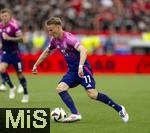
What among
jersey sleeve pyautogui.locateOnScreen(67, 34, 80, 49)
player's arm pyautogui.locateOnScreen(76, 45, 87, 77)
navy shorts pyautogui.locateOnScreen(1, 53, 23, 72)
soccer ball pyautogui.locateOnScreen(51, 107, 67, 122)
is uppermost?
jersey sleeve pyautogui.locateOnScreen(67, 34, 80, 49)

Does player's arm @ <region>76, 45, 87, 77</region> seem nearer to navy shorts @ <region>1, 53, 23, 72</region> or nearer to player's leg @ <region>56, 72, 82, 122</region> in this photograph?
player's leg @ <region>56, 72, 82, 122</region>

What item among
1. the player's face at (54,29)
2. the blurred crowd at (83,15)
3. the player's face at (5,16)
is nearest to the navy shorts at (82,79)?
the player's face at (54,29)

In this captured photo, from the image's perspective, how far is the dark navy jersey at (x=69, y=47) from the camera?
1284cm

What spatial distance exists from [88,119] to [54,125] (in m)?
1.24

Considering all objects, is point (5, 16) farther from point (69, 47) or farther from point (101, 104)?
point (69, 47)

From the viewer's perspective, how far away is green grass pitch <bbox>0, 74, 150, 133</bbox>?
12078 millimetres

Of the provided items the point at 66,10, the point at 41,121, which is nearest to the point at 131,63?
the point at 66,10

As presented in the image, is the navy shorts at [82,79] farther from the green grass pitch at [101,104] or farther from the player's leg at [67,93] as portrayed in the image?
the green grass pitch at [101,104]

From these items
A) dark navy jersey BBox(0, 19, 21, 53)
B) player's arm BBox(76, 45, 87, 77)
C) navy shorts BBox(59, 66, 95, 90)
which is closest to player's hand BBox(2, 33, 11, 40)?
dark navy jersey BBox(0, 19, 21, 53)

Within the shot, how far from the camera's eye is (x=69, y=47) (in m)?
12.9

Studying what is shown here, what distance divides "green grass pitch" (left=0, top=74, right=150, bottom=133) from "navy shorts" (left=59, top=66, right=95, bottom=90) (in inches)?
29.3

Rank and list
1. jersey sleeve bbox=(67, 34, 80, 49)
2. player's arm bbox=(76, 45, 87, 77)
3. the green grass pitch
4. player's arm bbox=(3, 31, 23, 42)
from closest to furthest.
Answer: the green grass pitch < player's arm bbox=(76, 45, 87, 77) < jersey sleeve bbox=(67, 34, 80, 49) < player's arm bbox=(3, 31, 23, 42)

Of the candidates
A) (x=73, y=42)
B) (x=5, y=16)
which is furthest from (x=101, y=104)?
(x=73, y=42)

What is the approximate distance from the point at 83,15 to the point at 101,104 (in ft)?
53.8
